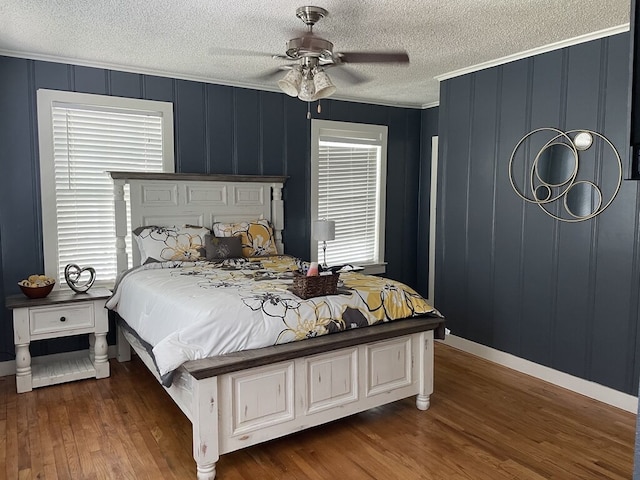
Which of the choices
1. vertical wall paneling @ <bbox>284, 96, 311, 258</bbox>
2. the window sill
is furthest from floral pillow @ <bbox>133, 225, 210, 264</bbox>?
the window sill

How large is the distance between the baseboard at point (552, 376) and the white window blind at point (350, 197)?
158 cm

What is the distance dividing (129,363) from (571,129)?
13.1 ft

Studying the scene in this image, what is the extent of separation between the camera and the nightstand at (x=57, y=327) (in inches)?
140

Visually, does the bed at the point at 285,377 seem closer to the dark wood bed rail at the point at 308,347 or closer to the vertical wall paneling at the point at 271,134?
the dark wood bed rail at the point at 308,347

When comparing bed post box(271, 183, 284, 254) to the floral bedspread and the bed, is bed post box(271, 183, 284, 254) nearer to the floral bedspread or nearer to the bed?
the bed

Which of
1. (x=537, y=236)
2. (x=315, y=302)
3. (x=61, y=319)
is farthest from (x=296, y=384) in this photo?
(x=537, y=236)

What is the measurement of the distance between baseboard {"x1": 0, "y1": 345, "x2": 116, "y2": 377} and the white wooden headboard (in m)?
0.77

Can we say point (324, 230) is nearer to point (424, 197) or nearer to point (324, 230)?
point (324, 230)

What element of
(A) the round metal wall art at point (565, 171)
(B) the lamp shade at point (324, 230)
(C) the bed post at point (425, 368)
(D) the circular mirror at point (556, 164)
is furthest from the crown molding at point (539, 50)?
(C) the bed post at point (425, 368)

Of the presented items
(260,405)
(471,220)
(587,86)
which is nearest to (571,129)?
(587,86)

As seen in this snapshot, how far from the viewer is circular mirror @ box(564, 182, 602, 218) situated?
11.4 ft

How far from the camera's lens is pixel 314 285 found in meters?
2.85

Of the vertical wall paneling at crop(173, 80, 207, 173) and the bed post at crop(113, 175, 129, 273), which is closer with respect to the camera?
the bed post at crop(113, 175, 129, 273)

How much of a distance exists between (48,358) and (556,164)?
433 centimetres
